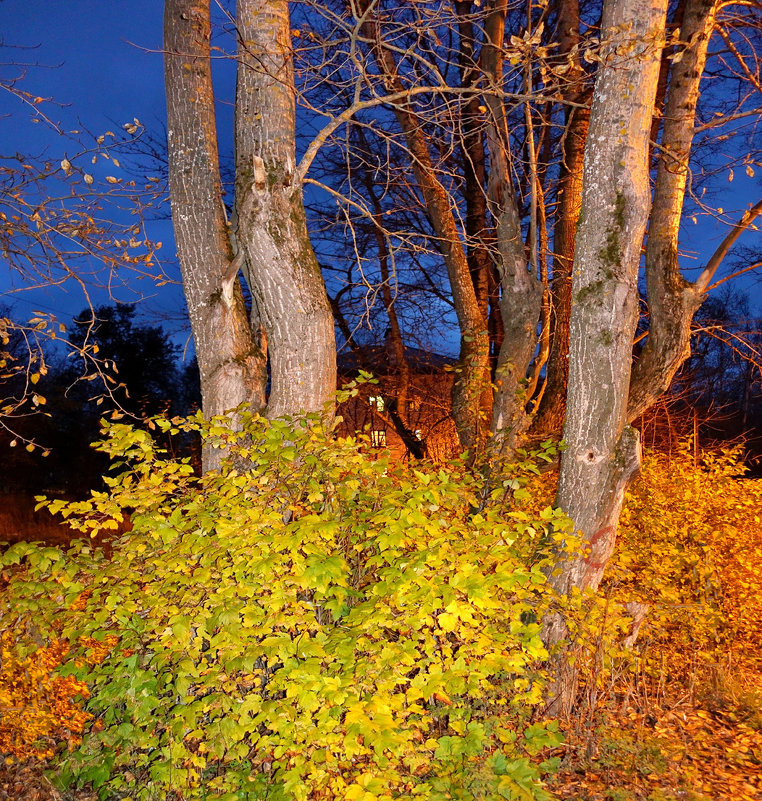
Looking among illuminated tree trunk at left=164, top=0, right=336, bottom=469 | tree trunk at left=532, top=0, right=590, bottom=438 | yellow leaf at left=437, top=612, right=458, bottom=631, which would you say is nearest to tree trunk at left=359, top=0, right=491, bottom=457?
tree trunk at left=532, top=0, right=590, bottom=438

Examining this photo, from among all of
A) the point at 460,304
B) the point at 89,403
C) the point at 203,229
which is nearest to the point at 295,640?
the point at 203,229

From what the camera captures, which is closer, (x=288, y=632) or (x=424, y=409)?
(x=288, y=632)

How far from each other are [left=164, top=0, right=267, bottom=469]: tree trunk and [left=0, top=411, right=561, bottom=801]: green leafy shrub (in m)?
1.45

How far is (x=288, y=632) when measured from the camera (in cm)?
321

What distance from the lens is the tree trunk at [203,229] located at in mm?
4961

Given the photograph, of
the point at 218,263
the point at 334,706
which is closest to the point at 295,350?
the point at 218,263

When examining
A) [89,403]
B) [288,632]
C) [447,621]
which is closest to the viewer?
[447,621]

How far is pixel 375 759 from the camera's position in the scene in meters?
2.87

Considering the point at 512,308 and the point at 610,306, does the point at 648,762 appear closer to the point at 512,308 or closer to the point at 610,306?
the point at 610,306

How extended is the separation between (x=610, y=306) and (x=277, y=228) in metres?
2.54

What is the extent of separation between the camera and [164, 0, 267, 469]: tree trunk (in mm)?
4961

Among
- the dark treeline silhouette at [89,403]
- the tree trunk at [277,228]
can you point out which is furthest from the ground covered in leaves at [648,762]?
the dark treeline silhouette at [89,403]

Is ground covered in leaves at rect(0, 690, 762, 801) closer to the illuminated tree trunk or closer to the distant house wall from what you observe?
the illuminated tree trunk

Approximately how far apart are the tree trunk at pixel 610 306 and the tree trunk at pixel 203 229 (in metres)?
2.57
